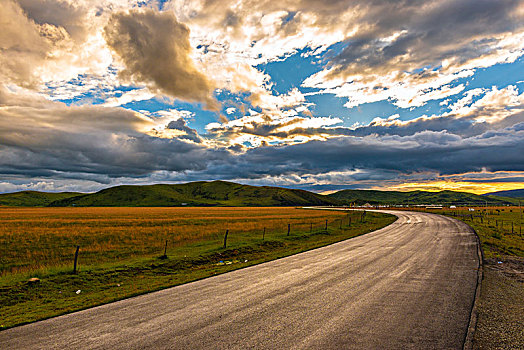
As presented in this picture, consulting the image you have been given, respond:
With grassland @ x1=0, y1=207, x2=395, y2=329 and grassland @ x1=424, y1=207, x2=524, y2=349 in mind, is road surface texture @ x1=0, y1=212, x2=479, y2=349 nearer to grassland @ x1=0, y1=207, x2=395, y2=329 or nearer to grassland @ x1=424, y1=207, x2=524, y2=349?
grassland @ x1=424, y1=207, x2=524, y2=349

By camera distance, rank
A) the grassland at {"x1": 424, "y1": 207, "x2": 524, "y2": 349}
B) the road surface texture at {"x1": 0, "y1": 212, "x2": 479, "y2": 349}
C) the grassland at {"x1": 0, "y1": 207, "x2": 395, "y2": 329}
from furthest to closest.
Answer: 1. the grassland at {"x1": 0, "y1": 207, "x2": 395, "y2": 329}
2. the grassland at {"x1": 424, "y1": 207, "x2": 524, "y2": 349}
3. the road surface texture at {"x1": 0, "y1": 212, "x2": 479, "y2": 349}

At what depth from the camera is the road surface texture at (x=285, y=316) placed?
7492mm

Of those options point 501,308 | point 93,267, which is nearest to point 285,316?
point 501,308

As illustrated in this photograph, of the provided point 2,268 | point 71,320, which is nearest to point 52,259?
point 2,268

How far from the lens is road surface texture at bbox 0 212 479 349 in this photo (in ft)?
24.6

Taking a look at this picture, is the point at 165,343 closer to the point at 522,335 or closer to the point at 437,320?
the point at 437,320

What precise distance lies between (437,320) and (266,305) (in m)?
5.36

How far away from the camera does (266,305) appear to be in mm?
10125

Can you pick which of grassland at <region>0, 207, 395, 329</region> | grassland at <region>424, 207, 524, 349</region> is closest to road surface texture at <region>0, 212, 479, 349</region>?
grassland at <region>424, 207, 524, 349</region>

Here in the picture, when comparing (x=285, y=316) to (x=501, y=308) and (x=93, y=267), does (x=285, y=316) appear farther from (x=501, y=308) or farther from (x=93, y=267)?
(x=93, y=267)

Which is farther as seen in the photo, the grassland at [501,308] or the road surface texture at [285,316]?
the grassland at [501,308]

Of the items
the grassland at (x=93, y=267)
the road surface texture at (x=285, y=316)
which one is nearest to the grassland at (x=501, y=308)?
the road surface texture at (x=285, y=316)

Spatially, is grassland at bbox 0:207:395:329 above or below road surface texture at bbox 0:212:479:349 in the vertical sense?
below

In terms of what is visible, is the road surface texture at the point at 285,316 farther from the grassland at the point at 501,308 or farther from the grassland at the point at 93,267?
the grassland at the point at 93,267
